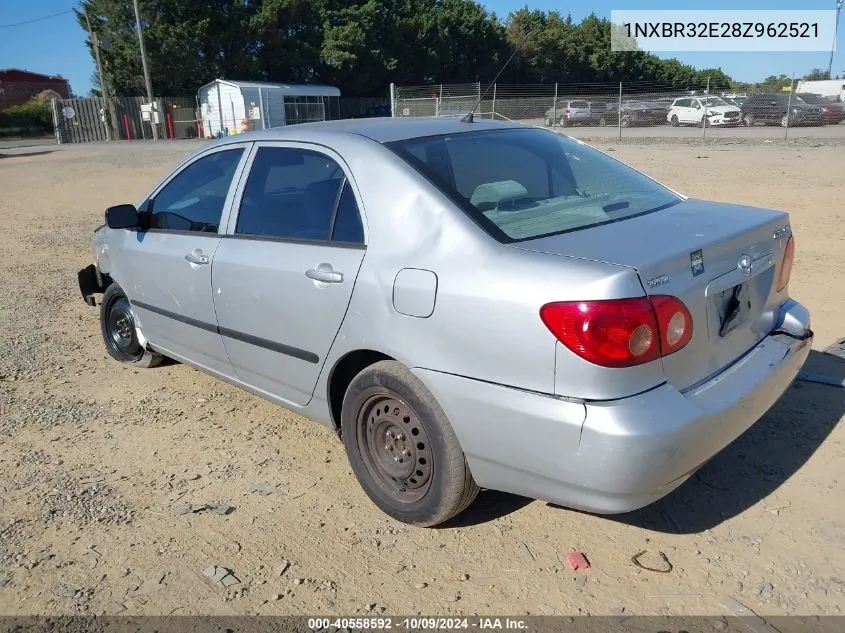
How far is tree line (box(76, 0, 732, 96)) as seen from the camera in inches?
1663

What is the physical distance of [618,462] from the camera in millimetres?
2299

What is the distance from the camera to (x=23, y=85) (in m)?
68.1

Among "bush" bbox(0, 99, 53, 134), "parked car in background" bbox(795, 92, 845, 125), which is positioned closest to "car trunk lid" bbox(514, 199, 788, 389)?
"parked car in background" bbox(795, 92, 845, 125)

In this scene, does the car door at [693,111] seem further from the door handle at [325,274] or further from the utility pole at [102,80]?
the utility pole at [102,80]

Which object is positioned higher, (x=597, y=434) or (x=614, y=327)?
(x=614, y=327)

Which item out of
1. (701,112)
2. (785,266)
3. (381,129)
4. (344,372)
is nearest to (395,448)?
(344,372)

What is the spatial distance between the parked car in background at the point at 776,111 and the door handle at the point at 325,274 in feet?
87.8

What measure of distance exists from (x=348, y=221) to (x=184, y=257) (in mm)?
1283

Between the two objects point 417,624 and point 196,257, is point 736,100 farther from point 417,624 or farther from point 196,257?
point 417,624

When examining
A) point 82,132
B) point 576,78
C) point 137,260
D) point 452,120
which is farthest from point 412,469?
point 576,78

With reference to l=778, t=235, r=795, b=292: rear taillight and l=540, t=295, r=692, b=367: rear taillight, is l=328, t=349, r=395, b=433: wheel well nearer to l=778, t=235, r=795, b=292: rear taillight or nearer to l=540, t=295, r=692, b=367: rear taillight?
l=540, t=295, r=692, b=367: rear taillight

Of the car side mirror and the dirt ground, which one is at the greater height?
the car side mirror

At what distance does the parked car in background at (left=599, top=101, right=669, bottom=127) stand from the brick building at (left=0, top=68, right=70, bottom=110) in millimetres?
57605

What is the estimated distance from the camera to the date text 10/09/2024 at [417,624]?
2.46 m
